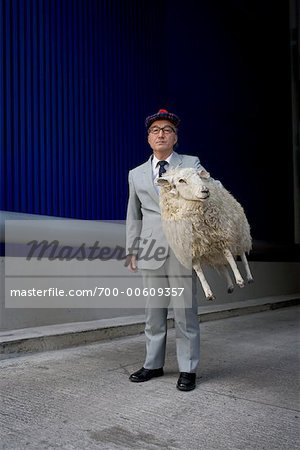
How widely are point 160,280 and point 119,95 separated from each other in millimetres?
3368

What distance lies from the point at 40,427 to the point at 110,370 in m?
1.26

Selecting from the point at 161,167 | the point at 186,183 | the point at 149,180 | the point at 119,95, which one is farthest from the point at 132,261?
the point at 119,95

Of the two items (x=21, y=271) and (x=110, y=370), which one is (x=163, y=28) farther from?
(x=110, y=370)

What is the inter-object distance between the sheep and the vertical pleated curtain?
92.9 inches

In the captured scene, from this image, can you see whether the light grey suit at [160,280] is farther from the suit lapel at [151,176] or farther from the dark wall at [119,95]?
the dark wall at [119,95]

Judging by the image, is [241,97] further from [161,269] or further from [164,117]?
[161,269]

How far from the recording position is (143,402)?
3.09 meters

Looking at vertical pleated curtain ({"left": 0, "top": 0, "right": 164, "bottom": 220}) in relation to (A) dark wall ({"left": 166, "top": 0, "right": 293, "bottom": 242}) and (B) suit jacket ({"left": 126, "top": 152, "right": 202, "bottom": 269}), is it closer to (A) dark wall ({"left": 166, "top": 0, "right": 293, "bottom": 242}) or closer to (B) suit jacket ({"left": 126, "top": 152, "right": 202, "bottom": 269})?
(A) dark wall ({"left": 166, "top": 0, "right": 293, "bottom": 242})

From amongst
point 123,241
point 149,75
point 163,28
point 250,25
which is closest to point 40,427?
point 123,241

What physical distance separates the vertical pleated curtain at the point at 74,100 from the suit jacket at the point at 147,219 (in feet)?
5.93

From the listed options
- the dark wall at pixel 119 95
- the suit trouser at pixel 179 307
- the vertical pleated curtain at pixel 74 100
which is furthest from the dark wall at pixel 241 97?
the suit trouser at pixel 179 307

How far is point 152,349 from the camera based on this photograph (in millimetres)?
3557

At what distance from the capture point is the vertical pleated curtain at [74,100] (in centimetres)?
501

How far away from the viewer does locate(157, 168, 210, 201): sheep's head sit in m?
2.92
